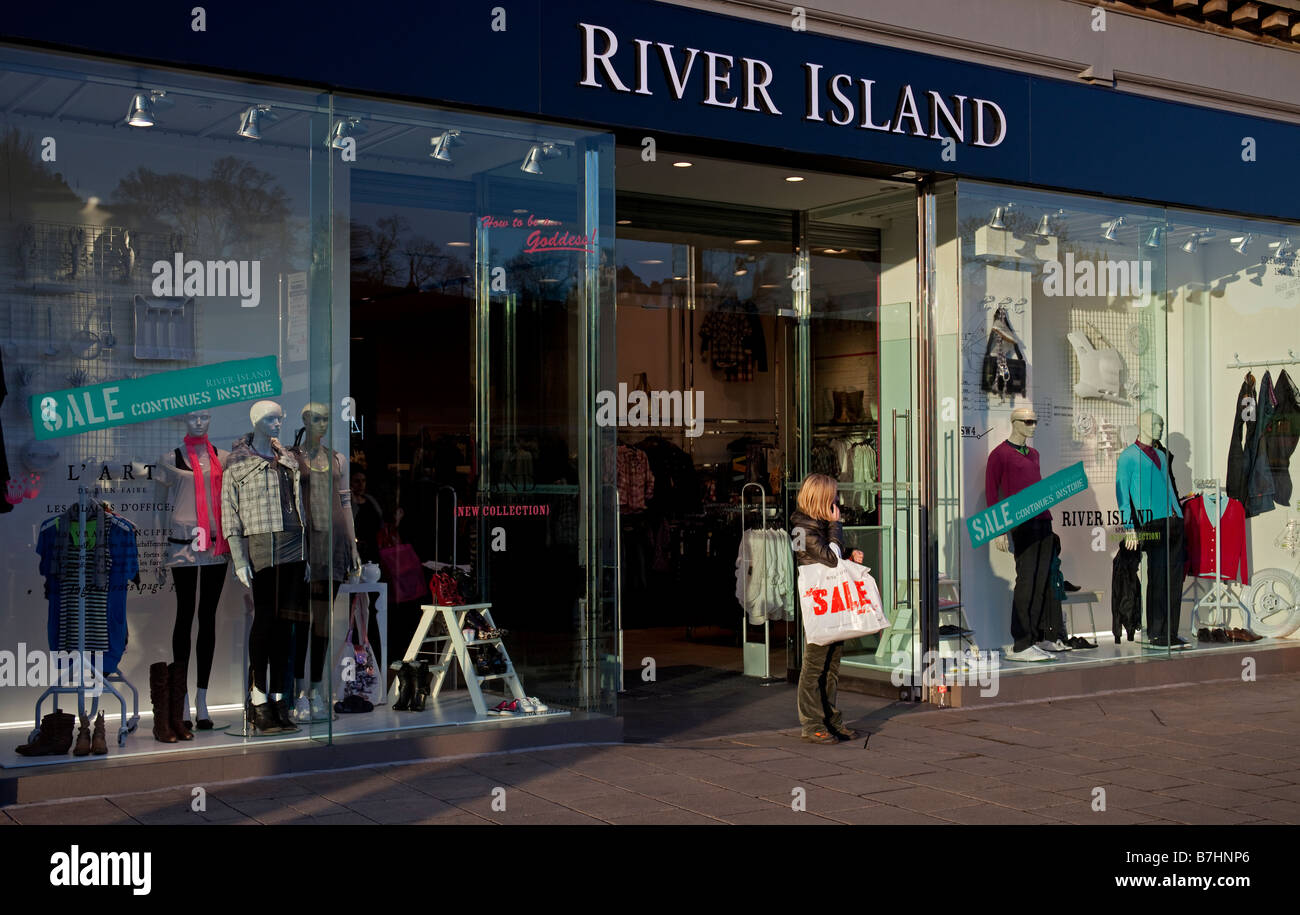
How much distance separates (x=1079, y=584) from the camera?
35.8ft

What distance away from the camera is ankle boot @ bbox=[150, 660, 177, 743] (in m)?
7.47

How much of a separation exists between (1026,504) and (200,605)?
5.88 m

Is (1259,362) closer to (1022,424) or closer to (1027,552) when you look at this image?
(1022,424)

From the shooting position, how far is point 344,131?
7.83 meters

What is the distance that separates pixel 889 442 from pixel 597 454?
280cm

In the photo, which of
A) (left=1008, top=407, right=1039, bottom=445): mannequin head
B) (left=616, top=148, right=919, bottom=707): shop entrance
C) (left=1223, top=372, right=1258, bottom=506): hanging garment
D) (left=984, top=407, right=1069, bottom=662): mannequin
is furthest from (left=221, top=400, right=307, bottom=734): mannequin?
(left=1223, top=372, right=1258, bottom=506): hanging garment

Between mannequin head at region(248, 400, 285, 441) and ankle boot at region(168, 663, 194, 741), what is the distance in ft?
4.49

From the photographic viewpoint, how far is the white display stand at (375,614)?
8055mm

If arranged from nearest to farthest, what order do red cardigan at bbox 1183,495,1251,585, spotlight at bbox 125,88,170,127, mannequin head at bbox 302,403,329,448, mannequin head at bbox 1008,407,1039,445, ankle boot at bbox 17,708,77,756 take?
ankle boot at bbox 17,708,77,756, spotlight at bbox 125,88,170,127, mannequin head at bbox 302,403,329,448, mannequin head at bbox 1008,407,1039,445, red cardigan at bbox 1183,495,1251,585

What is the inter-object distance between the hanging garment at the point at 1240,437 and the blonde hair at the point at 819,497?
5421 millimetres

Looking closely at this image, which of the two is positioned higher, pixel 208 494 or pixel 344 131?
pixel 344 131

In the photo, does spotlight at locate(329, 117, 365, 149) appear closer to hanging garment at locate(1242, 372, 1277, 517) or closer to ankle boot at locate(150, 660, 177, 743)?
ankle boot at locate(150, 660, 177, 743)

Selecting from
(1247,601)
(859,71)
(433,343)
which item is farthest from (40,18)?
(1247,601)

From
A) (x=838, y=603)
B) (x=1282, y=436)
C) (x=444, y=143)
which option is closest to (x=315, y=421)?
(x=444, y=143)
